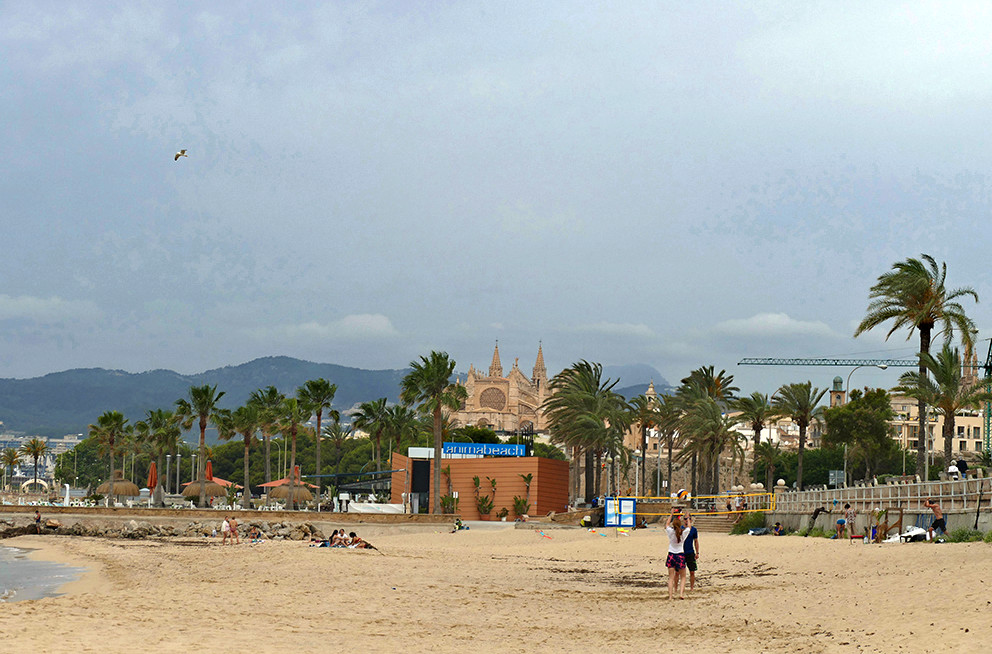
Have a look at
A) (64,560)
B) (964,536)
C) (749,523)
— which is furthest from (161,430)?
(964,536)

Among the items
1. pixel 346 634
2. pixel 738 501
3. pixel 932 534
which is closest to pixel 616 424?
pixel 738 501

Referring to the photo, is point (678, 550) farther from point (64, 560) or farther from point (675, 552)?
point (64, 560)

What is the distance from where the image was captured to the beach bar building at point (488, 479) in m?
70.8

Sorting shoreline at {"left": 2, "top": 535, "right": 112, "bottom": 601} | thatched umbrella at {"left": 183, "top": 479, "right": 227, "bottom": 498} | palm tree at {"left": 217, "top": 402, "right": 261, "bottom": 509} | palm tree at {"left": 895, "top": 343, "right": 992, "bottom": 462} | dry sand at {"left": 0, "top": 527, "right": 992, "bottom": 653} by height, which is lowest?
thatched umbrella at {"left": 183, "top": 479, "right": 227, "bottom": 498}

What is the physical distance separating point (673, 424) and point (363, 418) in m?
34.7

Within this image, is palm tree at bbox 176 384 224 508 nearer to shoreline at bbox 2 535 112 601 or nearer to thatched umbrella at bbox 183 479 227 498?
thatched umbrella at bbox 183 479 227 498

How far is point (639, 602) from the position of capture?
19.0 m

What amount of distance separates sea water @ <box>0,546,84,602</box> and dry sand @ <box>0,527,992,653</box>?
1.12 metres

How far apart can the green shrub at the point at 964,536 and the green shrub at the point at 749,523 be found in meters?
19.3

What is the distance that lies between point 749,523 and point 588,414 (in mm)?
23882

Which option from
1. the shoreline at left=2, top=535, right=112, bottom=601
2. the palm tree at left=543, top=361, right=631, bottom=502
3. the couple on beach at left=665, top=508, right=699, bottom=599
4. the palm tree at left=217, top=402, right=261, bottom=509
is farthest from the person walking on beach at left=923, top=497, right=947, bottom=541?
the palm tree at left=217, top=402, right=261, bottom=509

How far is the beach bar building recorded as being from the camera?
232 ft

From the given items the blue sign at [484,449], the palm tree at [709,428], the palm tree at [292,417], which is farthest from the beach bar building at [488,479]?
the palm tree at [709,428]

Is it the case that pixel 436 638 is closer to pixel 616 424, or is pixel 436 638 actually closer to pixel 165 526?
pixel 165 526
